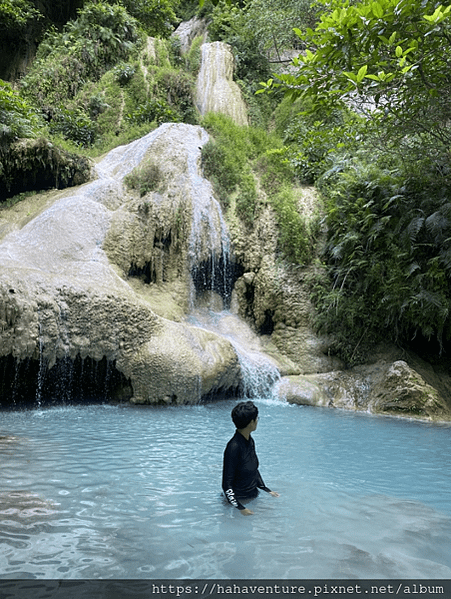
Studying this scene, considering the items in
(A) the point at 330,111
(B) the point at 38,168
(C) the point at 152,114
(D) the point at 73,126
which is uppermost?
(C) the point at 152,114

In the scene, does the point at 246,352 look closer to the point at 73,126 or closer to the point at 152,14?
the point at 73,126

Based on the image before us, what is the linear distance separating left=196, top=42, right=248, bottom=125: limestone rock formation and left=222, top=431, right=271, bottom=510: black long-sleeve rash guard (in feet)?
59.4

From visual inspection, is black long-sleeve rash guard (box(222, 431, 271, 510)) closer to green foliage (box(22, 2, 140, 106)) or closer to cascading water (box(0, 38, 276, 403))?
cascading water (box(0, 38, 276, 403))

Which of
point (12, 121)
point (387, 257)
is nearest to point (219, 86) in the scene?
point (12, 121)

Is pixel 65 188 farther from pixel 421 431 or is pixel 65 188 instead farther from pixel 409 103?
pixel 421 431

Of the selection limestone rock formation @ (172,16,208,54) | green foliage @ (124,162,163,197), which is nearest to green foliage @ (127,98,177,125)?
green foliage @ (124,162,163,197)

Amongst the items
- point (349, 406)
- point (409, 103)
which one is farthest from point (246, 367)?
point (409, 103)

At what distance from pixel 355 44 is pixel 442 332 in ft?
21.8

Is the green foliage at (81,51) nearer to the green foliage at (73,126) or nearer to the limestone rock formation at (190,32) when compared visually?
the green foliage at (73,126)

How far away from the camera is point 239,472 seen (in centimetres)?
362

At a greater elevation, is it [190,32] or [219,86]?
[190,32]

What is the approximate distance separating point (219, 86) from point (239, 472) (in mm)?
19958

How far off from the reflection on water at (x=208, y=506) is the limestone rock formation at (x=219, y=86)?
16647 mm

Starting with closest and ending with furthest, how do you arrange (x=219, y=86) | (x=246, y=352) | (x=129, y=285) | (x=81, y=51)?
(x=246, y=352) → (x=129, y=285) → (x=81, y=51) → (x=219, y=86)
